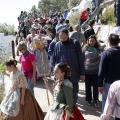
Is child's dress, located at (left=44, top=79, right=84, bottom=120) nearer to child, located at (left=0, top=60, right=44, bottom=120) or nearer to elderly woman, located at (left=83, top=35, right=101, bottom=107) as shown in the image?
child, located at (left=0, top=60, right=44, bottom=120)

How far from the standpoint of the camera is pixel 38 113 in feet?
18.0

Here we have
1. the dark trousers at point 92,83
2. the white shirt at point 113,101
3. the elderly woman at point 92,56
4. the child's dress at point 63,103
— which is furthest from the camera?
the dark trousers at point 92,83

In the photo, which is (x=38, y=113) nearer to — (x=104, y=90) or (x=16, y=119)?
(x=16, y=119)

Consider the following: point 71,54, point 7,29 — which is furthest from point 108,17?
point 7,29

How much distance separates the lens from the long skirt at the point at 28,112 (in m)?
5.25

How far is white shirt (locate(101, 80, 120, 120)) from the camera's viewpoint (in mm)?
3463

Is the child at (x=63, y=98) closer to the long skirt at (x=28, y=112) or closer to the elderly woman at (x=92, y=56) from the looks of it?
the long skirt at (x=28, y=112)

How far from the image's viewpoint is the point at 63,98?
4234 mm

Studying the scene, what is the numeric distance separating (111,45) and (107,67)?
359mm

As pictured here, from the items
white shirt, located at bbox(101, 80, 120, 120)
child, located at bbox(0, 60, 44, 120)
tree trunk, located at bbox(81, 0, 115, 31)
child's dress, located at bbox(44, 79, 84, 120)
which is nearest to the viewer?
white shirt, located at bbox(101, 80, 120, 120)

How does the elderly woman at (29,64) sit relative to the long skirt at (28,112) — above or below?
above

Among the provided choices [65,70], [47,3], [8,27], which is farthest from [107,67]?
[47,3]

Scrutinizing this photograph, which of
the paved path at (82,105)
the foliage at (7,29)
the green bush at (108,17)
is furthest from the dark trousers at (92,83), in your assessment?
the foliage at (7,29)

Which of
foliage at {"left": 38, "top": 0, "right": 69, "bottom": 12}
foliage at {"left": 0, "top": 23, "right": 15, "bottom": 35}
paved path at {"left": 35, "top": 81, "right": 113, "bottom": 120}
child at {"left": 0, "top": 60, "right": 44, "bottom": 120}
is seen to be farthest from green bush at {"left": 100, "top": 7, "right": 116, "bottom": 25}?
foliage at {"left": 38, "top": 0, "right": 69, "bottom": 12}
